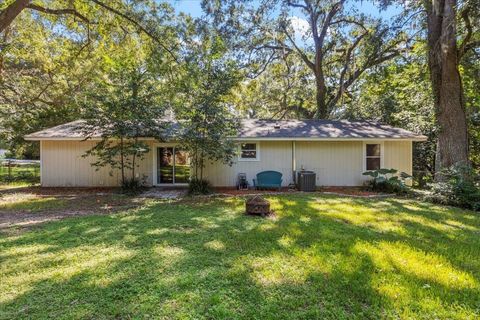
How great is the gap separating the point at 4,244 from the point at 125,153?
19.7ft

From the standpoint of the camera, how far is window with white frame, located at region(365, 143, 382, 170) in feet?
41.2

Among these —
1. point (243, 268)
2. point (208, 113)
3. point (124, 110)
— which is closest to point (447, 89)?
point (208, 113)

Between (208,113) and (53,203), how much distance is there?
609 centimetres

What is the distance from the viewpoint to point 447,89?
398 inches

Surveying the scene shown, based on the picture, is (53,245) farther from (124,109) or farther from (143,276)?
(124,109)

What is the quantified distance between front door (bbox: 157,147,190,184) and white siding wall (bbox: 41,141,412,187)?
732 millimetres

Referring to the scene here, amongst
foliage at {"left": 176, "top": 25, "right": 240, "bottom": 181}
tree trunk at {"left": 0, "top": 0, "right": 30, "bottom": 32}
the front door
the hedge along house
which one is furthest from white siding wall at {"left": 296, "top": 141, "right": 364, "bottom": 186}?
tree trunk at {"left": 0, "top": 0, "right": 30, "bottom": 32}

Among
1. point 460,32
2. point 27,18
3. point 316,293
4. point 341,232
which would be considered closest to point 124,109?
point 27,18

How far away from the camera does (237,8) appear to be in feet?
46.6

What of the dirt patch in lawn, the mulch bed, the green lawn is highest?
the mulch bed

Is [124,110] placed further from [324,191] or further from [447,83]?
[447,83]

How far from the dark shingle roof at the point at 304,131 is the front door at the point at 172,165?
9.43ft

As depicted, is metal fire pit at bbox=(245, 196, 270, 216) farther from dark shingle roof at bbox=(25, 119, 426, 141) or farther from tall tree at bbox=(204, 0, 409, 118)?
tall tree at bbox=(204, 0, 409, 118)

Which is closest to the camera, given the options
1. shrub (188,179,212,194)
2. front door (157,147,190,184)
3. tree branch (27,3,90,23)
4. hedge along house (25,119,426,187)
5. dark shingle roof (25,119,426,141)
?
tree branch (27,3,90,23)
